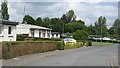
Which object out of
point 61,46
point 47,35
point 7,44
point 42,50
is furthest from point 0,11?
point 7,44

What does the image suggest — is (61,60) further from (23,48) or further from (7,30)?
(7,30)

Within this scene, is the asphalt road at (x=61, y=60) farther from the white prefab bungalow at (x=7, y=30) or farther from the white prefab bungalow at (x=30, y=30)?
the white prefab bungalow at (x=30, y=30)

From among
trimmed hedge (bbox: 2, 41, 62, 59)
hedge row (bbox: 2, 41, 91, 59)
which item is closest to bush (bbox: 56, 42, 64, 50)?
hedge row (bbox: 2, 41, 91, 59)

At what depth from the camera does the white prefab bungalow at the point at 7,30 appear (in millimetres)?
42784

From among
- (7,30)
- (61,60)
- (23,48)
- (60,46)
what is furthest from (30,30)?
(61,60)

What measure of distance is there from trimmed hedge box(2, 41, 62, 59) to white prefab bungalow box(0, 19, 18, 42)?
19.8ft

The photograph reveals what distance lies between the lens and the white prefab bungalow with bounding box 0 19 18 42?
4278 centimetres

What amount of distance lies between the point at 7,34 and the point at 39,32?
31430 mm

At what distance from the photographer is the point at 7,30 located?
1731 inches

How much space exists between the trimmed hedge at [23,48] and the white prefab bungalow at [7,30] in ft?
19.8

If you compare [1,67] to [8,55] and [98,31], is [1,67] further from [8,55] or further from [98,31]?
[98,31]

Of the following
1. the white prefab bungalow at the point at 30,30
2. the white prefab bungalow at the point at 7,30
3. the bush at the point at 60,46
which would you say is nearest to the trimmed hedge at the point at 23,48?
the bush at the point at 60,46

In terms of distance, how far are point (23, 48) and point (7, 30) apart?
14092 mm

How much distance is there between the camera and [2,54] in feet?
84.4
